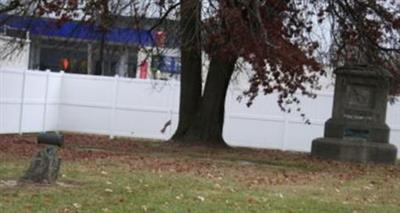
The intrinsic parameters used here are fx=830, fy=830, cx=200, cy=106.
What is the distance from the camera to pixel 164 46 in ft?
68.5

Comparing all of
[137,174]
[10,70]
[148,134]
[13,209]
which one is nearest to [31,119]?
[10,70]

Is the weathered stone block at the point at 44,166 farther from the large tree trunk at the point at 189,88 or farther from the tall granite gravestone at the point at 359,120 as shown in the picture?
the tall granite gravestone at the point at 359,120

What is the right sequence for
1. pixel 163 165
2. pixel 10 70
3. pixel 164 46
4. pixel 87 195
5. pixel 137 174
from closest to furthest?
pixel 87 195 → pixel 137 174 → pixel 163 165 → pixel 164 46 → pixel 10 70

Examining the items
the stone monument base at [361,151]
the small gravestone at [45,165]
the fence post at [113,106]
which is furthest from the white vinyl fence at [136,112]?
the small gravestone at [45,165]

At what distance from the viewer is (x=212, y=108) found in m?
22.4

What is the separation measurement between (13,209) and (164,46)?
39.4 ft

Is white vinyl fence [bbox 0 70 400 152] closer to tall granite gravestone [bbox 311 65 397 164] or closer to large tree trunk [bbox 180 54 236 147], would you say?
large tree trunk [bbox 180 54 236 147]

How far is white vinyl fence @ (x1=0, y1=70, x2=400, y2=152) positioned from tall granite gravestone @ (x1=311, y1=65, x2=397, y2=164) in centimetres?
502

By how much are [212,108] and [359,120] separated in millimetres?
3941

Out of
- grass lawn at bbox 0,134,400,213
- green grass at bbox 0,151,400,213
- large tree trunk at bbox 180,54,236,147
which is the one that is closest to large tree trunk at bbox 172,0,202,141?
large tree trunk at bbox 180,54,236,147

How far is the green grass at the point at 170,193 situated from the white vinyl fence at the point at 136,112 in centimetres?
1126

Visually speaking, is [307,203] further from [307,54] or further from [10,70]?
[10,70]

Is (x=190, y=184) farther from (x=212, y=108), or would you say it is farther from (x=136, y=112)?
(x=136, y=112)

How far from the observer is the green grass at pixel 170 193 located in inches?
390
